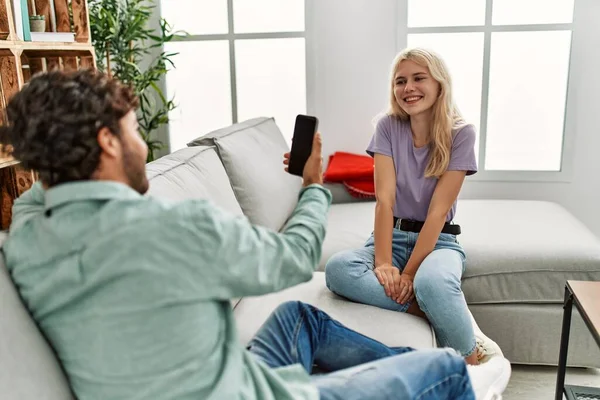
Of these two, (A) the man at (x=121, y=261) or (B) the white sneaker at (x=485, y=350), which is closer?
(A) the man at (x=121, y=261)

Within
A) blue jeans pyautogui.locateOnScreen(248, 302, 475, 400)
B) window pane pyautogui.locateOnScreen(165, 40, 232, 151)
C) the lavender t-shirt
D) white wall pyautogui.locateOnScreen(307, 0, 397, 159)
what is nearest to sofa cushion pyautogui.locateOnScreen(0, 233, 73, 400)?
blue jeans pyautogui.locateOnScreen(248, 302, 475, 400)

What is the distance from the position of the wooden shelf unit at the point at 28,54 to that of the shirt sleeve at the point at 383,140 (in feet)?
→ 3.56

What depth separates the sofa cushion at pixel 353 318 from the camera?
1547 millimetres

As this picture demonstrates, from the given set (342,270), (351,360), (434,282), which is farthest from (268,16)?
(351,360)

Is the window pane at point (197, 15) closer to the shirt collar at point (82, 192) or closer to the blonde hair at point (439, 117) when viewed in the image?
the blonde hair at point (439, 117)

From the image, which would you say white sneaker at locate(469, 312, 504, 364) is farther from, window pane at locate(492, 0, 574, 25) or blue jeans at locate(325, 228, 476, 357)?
window pane at locate(492, 0, 574, 25)

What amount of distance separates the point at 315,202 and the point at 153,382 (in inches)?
16.8

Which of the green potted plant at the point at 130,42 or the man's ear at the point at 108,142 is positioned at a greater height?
the green potted plant at the point at 130,42

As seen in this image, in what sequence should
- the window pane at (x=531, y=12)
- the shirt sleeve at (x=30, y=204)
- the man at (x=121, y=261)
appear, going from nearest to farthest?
the man at (x=121, y=261), the shirt sleeve at (x=30, y=204), the window pane at (x=531, y=12)

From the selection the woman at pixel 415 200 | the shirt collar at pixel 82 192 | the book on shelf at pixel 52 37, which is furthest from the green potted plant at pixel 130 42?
the shirt collar at pixel 82 192

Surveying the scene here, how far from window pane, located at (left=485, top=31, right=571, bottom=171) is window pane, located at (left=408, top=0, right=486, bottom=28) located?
16 centimetres

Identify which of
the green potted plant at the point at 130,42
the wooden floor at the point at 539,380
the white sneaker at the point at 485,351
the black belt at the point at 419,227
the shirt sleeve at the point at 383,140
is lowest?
the wooden floor at the point at 539,380

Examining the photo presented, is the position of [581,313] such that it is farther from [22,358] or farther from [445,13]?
[445,13]

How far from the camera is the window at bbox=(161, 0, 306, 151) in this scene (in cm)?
329
